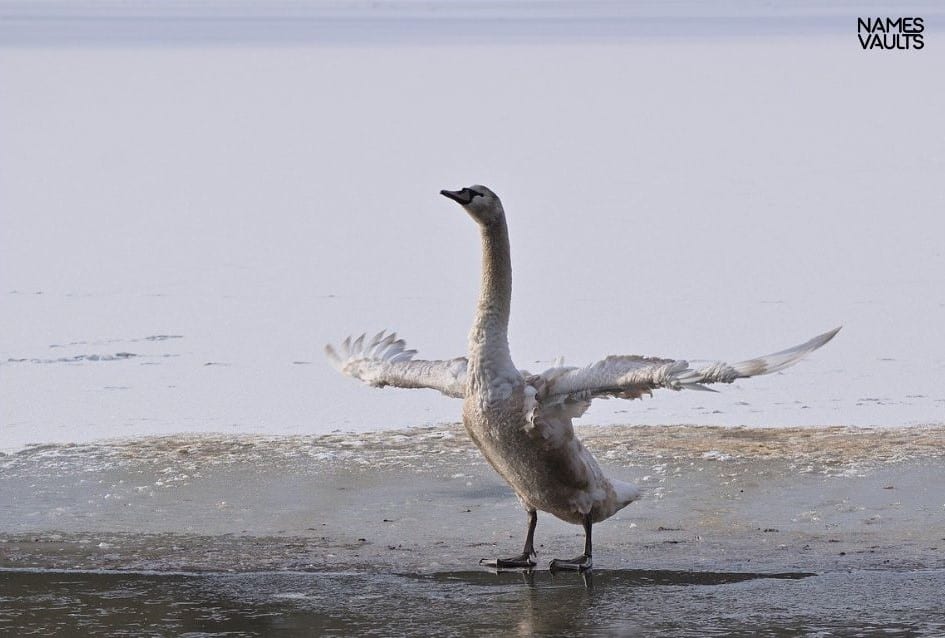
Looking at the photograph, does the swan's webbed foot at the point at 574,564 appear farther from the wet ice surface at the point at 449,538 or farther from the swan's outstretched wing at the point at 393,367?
the swan's outstretched wing at the point at 393,367

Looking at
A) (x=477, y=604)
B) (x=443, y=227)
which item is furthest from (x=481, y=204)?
(x=443, y=227)

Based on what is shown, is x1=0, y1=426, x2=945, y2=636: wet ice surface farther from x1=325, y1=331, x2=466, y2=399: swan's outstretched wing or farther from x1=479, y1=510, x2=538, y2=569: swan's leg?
x1=325, y1=331, x2=466, y2=399: swan's outstretched wing

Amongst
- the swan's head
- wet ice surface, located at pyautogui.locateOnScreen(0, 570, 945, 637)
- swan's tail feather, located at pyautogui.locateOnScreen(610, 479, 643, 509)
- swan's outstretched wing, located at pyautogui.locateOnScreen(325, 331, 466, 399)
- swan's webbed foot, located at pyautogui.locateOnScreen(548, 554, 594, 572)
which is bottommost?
wet ice surface, located at pyautogui.locateOnScreen(0, 570, 945, 637)

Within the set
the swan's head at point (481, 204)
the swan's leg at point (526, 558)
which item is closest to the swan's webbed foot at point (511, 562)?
the swan's leg at point (526, 558)

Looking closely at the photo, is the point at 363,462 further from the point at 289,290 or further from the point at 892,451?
the point at 289,290

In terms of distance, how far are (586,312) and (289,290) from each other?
9.09ft

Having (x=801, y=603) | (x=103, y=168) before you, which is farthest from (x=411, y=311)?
(x=103, y=168)

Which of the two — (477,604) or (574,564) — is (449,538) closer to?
(574,564)

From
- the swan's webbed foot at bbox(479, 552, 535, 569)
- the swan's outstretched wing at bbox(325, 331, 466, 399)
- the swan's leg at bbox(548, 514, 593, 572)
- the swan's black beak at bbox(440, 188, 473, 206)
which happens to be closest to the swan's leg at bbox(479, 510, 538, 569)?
the swan's webbed foot at bbox(479, 552, 535, 569)

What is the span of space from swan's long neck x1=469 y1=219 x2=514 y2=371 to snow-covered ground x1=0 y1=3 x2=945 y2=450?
2.80 meters

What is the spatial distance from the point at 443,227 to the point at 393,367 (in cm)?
1037

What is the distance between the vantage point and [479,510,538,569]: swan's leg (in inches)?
266

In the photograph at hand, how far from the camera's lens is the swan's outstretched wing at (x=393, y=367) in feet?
24.4

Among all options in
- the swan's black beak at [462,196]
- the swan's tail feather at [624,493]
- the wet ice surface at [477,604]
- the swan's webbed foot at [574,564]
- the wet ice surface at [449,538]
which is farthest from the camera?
the swan's tail feather at [624,493]
